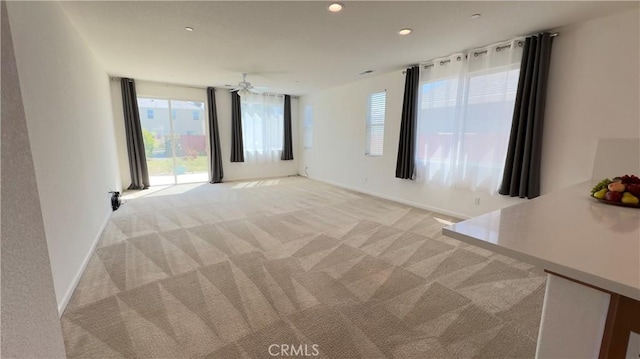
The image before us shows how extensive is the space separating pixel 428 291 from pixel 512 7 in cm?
269

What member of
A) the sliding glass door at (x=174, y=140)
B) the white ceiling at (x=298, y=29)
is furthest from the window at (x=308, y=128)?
the white ceiling at (x=298, y=29)

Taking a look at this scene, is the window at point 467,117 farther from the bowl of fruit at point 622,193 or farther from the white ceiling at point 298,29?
the bowl of fruit at point 622,193

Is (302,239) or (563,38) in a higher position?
(563,38)

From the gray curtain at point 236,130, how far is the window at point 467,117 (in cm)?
460

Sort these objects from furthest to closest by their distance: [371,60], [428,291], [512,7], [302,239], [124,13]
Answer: [371,60], [302,239], [124,13], [512,7], [428,291]

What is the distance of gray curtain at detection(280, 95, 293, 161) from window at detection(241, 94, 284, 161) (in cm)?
9

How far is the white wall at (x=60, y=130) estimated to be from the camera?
1.78m

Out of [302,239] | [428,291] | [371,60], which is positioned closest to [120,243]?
[302,239]

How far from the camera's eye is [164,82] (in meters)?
5.99

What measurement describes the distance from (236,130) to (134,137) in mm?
2248

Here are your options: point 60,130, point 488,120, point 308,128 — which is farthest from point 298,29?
point 308,128

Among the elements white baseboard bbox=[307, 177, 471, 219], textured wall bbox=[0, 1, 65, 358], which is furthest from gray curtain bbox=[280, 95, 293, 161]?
textured wall bbox=[0, 1, 65, 358]

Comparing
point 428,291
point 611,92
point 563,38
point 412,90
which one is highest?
point 563,38

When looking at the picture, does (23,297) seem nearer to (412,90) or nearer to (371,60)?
(371,60)
